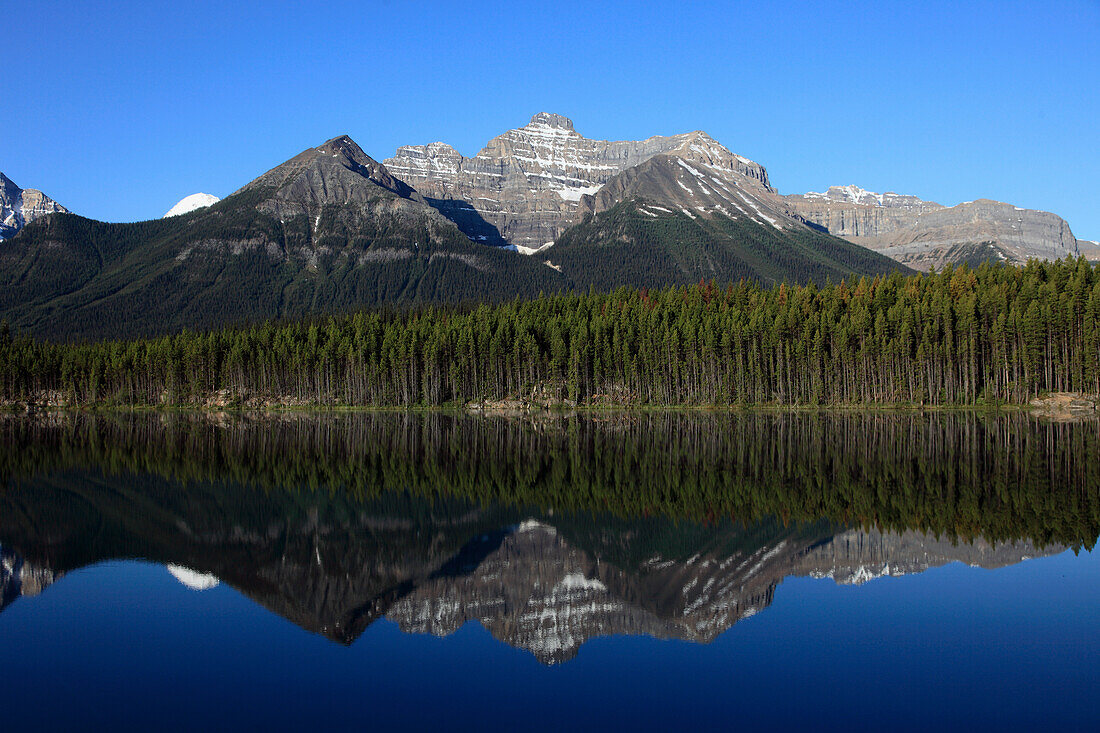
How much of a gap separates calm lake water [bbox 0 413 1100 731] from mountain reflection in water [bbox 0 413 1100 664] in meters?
0.15

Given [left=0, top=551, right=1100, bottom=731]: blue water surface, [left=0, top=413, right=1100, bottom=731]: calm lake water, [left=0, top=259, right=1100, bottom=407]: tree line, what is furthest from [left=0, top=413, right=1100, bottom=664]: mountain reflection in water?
[left=0, top=259, right=1100, bottom=407]: tree line

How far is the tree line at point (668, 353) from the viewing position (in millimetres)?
100875

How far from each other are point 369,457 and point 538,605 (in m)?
36.2

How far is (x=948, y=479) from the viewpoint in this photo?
3759 centimetres

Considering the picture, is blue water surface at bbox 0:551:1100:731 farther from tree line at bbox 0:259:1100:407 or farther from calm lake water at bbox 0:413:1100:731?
tree line at bbox 0:259:1100:407

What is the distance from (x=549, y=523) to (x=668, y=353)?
90067 millimetres

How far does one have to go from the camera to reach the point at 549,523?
31.1 meters

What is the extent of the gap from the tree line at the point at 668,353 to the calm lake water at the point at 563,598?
205 ft

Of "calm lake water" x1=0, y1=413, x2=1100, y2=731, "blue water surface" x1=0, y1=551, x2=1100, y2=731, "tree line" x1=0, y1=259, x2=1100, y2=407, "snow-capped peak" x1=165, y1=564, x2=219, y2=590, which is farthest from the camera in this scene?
"tree line" x1=0, y1=259, x2=1100, y2=407

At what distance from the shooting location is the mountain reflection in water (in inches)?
842

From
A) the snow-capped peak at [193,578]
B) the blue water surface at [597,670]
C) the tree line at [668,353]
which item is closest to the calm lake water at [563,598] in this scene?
the blue water surface at [597,670]

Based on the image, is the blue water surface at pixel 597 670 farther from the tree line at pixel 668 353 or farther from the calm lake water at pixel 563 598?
the tree line at pixel 668 353

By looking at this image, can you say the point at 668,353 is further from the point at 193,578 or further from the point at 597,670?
the point at 597,670

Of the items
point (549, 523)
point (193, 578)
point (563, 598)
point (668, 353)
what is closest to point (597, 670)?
point (563, 598)
